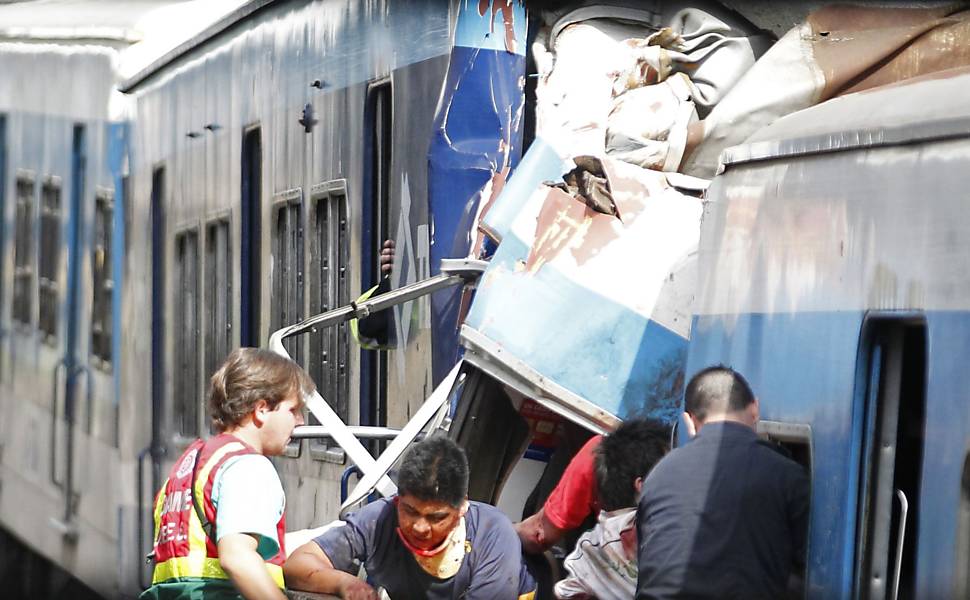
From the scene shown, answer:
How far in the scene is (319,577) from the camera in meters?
6.30

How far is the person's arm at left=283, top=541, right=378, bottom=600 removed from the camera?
6090 mm

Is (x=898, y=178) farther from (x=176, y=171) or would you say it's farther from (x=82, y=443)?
(x=82, y=443)

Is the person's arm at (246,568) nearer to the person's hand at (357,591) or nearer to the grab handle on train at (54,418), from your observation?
the person's hand at (357,591)

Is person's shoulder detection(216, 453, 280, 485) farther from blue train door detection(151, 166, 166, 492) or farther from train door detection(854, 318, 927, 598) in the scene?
blue train door detection(151, 166, 166, 492)

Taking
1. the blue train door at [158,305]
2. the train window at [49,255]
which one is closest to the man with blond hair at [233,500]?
the blue train door at [158,305]

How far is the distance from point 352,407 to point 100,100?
22.7 ft

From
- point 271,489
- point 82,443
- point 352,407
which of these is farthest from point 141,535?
point 271,489

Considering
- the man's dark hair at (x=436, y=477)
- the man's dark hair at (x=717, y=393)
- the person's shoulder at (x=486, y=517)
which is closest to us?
the man's dark hair at (x=717, y=393)

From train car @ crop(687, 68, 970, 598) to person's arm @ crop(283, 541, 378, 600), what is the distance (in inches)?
52.8

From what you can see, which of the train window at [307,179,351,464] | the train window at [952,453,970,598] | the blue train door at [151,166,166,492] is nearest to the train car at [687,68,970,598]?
the train window at [952,453,970,598]

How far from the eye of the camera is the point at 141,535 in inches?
605

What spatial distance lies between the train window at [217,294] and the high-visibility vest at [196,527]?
27.4 feet

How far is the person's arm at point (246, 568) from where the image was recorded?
16.2 ft

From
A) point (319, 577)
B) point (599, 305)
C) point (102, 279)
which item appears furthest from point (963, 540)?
point (102, 279)
